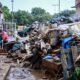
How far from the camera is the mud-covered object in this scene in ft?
39.3

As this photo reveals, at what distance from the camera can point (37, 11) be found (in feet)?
319

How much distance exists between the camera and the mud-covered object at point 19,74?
39.3ft

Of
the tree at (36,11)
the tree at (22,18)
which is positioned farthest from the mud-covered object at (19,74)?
the tree at (36,11)

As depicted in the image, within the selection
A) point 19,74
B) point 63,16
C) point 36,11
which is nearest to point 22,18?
point 36,11

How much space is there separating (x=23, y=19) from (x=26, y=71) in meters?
62.6

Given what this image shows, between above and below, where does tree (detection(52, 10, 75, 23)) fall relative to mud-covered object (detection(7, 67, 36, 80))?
above

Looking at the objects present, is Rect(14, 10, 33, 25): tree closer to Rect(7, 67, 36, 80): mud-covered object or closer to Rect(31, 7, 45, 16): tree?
Rect(31, 7, 45, 16): tree

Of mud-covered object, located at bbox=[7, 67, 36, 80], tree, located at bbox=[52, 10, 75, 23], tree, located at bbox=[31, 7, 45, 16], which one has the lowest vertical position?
mud-covered object, located at bbox=[7, 67, 36, 80]

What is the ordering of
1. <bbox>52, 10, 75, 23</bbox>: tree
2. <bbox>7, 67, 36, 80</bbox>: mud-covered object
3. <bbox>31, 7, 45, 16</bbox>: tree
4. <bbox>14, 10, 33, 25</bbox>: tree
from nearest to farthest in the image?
<bbox>7, 67, 36, 80</bbox>: mud-covered object < <bbox>52, 10, 75, 23</bbox>: tree < <bbox>14, 10, 33, 25</bbox>: tree < <bbox>31, 7, 45, 16</bbox>: tree

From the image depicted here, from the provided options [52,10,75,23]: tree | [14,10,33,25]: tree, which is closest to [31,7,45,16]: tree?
[14,10,33,25]: tree

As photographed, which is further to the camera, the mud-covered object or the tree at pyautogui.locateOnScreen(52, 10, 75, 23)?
the tree at pyautogui.locateOnScreen(52, 10, 75, 23)

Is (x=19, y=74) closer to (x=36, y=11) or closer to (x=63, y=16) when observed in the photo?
(x=63, y=16)

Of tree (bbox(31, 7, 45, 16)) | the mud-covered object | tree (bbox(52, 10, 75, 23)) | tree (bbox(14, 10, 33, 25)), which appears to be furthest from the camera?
tree (bbox(31, 7, 45, 16))

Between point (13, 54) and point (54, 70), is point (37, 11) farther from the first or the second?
point (54, 70)
